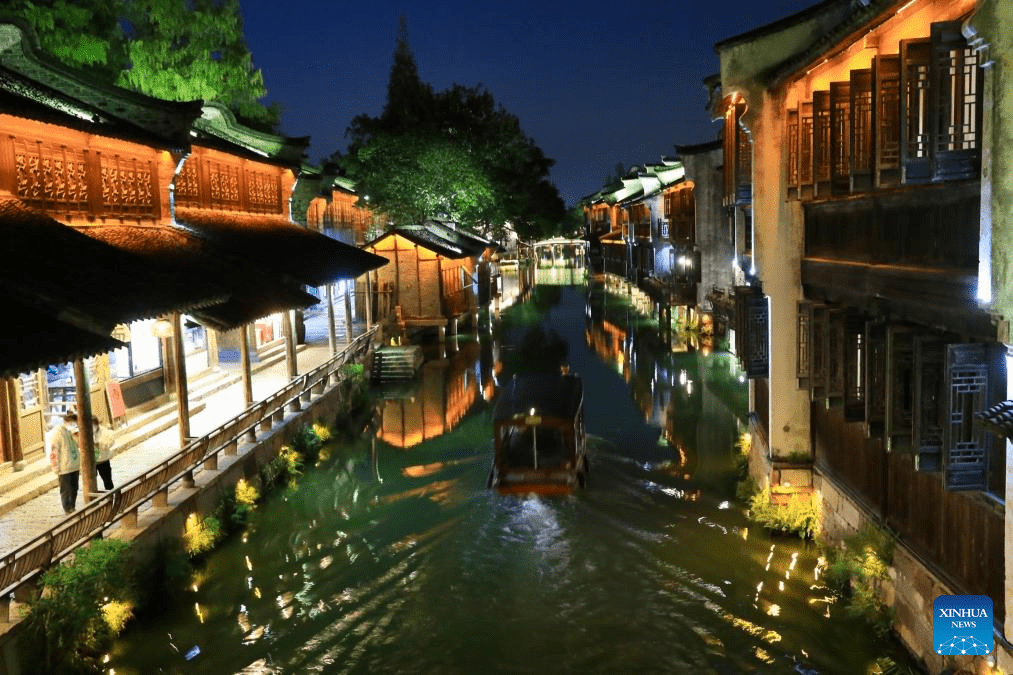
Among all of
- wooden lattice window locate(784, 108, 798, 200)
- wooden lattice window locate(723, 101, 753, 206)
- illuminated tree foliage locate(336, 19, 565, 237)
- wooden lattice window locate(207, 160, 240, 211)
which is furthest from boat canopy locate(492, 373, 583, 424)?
illuminated tree foliage locate(336, 19, 565, 237)

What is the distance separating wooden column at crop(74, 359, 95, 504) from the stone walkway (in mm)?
673

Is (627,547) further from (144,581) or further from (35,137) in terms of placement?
(35,137)

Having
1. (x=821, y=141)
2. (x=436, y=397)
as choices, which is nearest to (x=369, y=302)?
(x=436, y=397)

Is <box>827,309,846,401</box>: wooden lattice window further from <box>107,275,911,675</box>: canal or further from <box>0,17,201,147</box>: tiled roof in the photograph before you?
<box>0,17,201,147</box>: tiled roof

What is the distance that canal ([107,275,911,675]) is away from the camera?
12914 millimetres

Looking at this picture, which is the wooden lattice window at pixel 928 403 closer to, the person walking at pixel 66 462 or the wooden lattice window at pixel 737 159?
the wooden lattice window at pixel 737 159

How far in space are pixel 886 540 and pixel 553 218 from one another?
279 feet

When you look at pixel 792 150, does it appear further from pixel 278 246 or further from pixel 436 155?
pixel 436 155

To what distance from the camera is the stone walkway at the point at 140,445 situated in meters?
14.4

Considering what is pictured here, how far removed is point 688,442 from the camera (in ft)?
84.3

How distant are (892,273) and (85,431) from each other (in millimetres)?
12371

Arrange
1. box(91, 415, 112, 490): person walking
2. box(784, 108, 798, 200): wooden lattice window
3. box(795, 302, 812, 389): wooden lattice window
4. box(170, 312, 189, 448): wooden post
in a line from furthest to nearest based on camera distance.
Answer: box(170, 312, 189, 448): wooden post, box(784, 108, 798, 200): wooden lattice window, box(91, 415, 112, 490): person walking, box(795, 302, 812, 389): wooden lattice window

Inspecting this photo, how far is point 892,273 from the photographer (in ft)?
35.8

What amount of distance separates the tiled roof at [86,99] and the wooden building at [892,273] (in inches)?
462
